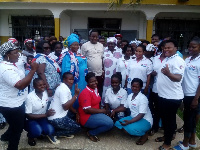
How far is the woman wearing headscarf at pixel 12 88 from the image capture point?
7.70ft

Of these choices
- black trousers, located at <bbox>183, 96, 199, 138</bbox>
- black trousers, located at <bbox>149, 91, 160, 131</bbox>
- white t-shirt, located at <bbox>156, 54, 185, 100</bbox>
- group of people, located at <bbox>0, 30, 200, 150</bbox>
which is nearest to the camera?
group of people, located at <bbox>0, 30, 200, 150</bbox>

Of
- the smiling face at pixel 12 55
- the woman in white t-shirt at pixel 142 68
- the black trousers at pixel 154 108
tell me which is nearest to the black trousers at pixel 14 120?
the smiling face at pixel 12 55

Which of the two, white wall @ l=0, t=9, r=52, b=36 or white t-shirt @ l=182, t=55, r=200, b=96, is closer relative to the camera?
white t-shirt @ l=182, t=55, r=200, b=96

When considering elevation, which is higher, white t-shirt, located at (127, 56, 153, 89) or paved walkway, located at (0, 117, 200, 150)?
white t-shirt, located at (127, 56, 153, 89)

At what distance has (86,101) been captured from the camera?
11.0 feet

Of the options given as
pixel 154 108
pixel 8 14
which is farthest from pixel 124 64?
pixel 8 14

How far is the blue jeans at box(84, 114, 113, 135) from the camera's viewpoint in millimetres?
3365

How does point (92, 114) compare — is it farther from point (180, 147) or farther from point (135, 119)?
point (180, 147)

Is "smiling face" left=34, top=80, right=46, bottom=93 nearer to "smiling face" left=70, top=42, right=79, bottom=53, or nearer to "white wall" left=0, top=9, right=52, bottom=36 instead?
"smiling face" left=70, top=42, right=79, bottom=53

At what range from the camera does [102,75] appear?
4.52 m

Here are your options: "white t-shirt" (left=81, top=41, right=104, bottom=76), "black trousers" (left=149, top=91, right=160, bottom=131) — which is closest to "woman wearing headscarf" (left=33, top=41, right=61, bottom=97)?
"white t-shirt" (left=81, top=41, right=104, bottom=76)

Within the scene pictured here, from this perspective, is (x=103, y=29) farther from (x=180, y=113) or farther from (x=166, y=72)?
(x=166, y=72)

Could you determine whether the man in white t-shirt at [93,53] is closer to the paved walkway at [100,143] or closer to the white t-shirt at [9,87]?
the paved walkway at [100,143]

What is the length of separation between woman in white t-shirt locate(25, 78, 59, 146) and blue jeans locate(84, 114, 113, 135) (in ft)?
2.04
